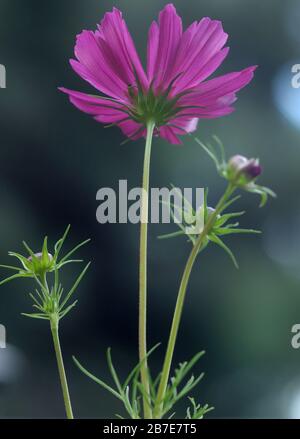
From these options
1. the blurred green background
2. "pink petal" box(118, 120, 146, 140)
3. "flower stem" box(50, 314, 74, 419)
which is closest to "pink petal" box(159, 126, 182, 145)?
"pink petal" box(118, 120, 146, 140)

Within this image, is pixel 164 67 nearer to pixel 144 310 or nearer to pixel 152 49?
pixel 152 49

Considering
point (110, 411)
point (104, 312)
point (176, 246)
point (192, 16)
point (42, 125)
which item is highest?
point (192, 16)

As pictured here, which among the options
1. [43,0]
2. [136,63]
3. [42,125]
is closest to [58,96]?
[42,125]

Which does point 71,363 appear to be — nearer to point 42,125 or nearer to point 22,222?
point 22,222

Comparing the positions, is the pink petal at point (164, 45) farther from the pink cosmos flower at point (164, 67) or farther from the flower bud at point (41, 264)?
the flower bud at point (41, 264)

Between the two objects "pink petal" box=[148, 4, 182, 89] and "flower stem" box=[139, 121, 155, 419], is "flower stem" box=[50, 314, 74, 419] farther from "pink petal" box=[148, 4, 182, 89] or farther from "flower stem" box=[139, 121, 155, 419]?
"pink petal" box=[148, 4, 182, 89]

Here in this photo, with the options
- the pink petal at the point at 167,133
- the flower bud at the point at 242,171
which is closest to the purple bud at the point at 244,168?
the flower bud at the point at 242,171
